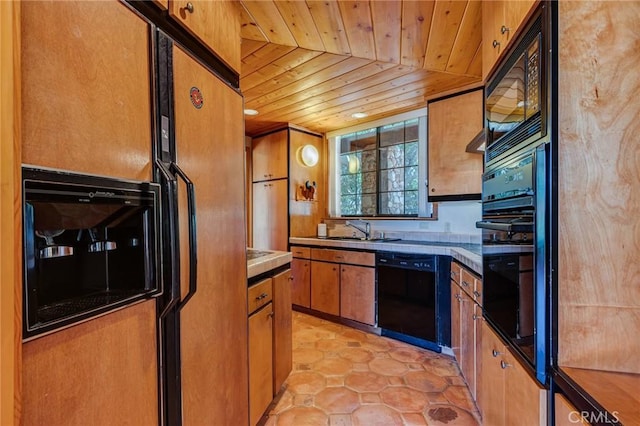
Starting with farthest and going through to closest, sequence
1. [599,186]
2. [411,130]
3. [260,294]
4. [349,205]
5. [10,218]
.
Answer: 1. [349,205]
2. [411,130]
3. [260,294]
4. [599,186]
5. [10,218]

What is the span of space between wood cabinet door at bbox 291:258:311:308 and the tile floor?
680 millimetres

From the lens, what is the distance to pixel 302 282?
3.44 m

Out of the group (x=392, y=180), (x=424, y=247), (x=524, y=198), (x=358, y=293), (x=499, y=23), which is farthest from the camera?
(x=392, y=180)

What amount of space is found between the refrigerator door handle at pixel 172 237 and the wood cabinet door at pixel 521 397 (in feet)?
3.66

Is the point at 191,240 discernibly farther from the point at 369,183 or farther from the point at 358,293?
the point at 369,183

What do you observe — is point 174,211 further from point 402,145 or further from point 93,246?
point 402,145

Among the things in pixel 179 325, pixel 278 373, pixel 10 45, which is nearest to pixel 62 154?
pixel 10 45

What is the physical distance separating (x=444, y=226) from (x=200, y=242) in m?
2.64

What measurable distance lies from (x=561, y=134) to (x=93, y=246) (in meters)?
1.31

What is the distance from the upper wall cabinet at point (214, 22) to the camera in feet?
3.28

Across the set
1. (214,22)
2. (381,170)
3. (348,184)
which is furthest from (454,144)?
(214,22)

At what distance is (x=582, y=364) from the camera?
0.80 meters

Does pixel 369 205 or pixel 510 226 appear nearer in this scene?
pixel 510 226

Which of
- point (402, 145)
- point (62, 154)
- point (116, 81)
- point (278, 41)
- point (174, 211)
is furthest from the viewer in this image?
point (402, 145)
